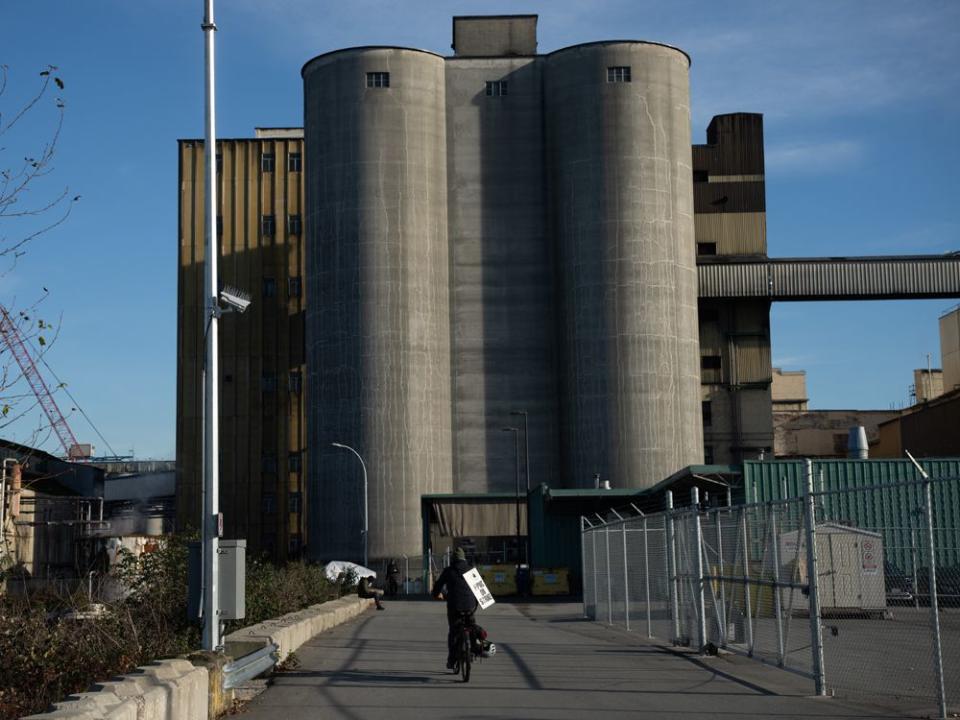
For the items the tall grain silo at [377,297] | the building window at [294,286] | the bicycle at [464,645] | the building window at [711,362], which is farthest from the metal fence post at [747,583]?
the building window at [294,286]

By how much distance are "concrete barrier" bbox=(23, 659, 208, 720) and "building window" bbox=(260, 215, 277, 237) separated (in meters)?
83.5

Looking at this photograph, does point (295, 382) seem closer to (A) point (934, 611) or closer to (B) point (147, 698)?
(A) point (934, 611)

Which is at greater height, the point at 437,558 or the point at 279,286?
the point at 279,286

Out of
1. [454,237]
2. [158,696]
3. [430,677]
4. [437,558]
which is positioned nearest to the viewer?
[158,696]

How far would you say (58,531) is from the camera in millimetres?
78938

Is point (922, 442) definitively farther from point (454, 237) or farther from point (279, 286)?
point (279, 286)

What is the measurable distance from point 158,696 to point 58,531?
73.8 meters

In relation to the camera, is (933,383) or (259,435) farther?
(933,383)

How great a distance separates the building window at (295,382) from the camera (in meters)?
91.6

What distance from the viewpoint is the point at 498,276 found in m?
78.0

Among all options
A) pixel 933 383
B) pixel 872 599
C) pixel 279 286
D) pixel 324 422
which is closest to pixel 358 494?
pixel 324 422

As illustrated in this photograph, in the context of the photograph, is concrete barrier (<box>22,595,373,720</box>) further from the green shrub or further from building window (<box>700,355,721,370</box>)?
building window (<box>700,355,721,370</box>)

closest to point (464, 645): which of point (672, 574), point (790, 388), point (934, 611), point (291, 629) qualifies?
point (291, 629)

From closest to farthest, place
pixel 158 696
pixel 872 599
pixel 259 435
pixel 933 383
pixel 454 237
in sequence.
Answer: pixel 158 696, pixel 872 599, pixel 454 237, pixel 259 435, pixel 933 383
